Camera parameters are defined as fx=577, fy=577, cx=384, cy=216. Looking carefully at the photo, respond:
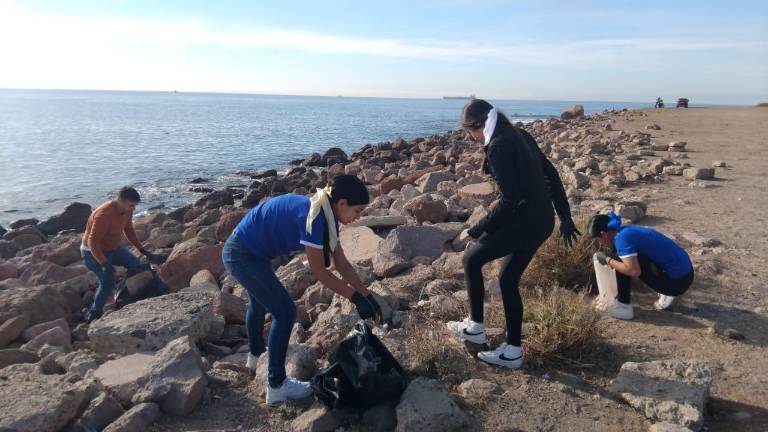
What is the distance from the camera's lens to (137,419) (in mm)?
3494

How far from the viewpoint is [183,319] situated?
5094mm

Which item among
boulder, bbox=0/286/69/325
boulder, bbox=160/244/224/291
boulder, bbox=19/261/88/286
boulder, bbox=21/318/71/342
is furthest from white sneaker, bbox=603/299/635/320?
boulder, bbox=19/261/88/286

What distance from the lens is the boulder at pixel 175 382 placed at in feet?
12.1

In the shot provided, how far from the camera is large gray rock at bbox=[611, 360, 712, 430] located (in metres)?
3.38

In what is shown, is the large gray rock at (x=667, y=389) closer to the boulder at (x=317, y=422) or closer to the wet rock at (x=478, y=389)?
the wet rock at (x=478, y=389)

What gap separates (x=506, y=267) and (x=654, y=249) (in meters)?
1.70

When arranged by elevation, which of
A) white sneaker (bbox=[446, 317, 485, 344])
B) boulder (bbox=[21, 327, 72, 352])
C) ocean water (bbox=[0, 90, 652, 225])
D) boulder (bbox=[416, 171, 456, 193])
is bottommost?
ocean water (bbox=[0, 90, 652, 225])

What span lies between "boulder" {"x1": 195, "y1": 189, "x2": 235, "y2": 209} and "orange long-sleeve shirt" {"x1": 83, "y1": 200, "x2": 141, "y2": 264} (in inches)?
308

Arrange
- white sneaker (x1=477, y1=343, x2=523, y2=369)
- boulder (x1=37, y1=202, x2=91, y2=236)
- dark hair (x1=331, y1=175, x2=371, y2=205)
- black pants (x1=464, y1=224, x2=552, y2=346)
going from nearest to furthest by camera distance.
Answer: dark hair (x1=331, y1=175, x2=371, y2=205) → black pants (x1=464, y1=224, x2=552, y2=346) → white sneaker (x1=477, y1=343, x2=523, y2=369) → boulder (x1=37, y1=202, x2=91, y2=236)

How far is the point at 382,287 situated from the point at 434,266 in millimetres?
967

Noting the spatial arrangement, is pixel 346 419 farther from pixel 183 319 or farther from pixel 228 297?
pixel 228 297

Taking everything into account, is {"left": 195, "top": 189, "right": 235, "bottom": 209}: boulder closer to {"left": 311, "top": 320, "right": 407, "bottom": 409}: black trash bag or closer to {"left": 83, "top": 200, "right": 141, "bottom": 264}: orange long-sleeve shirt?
{"left": 83, "top": 200, "right": 141, "bottom": 264}: orange long-sleeve shirt

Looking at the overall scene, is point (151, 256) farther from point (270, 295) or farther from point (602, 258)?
point (602, 258)

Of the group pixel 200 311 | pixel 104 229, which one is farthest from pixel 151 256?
pixel 200 311
